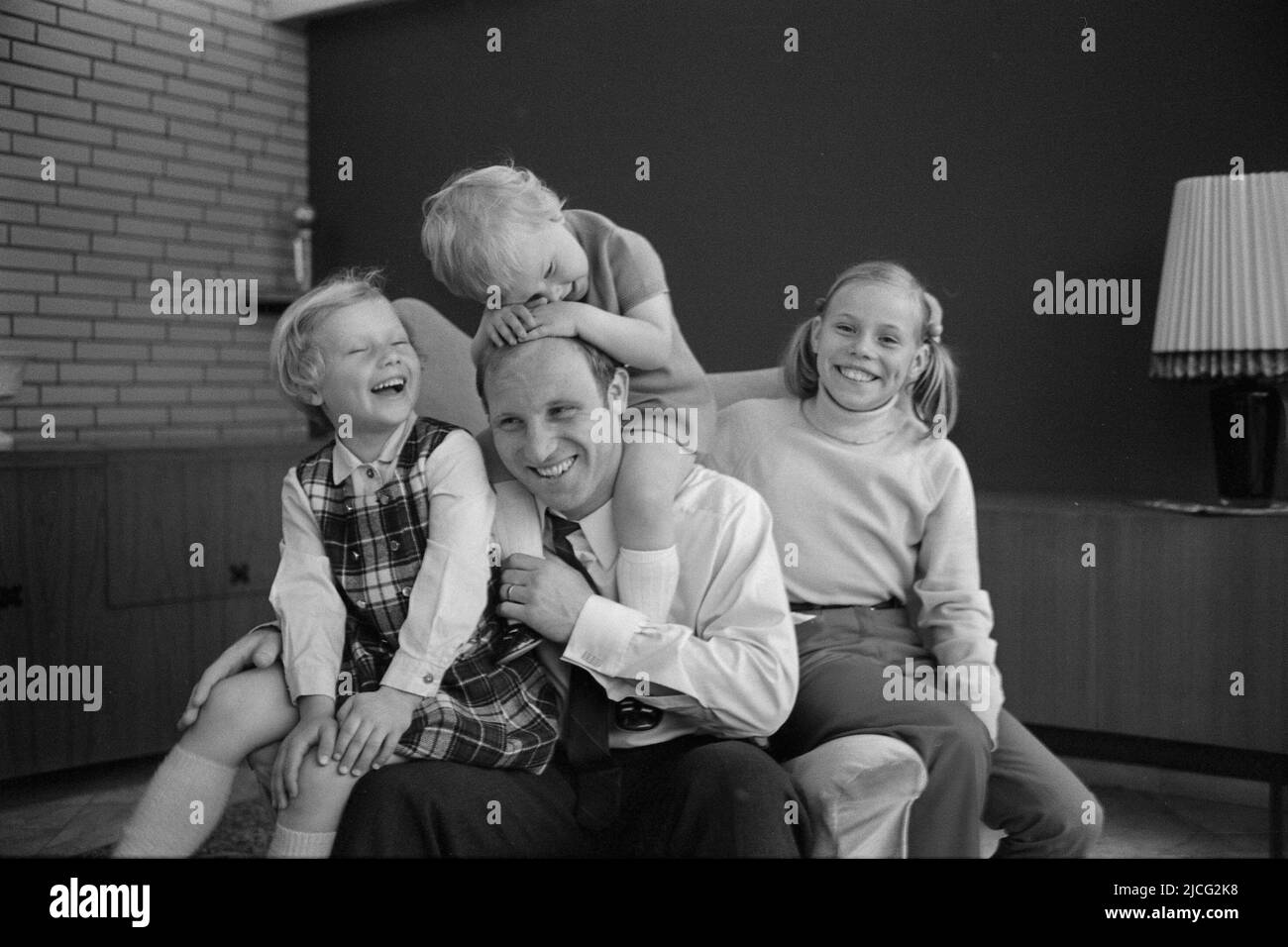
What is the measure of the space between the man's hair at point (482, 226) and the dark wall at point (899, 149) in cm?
58

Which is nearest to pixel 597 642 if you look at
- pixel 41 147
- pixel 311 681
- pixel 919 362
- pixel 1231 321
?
pixel 311 681

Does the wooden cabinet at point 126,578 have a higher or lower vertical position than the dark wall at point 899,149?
lower

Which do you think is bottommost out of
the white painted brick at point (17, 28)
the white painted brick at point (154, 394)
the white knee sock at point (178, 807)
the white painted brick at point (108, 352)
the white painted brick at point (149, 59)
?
the white knee sock at point (178, 807)

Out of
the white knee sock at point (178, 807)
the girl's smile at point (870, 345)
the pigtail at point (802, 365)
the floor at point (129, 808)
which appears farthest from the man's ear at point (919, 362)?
the white knee sock at point (178, 807)

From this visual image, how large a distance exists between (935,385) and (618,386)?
1.40ft

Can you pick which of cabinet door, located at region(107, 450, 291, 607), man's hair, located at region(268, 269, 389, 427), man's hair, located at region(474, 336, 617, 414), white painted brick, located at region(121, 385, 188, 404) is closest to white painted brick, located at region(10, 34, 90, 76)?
white painted brick, located at region(121, 385, 188, 404)

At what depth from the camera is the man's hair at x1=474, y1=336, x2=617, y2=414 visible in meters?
1.31

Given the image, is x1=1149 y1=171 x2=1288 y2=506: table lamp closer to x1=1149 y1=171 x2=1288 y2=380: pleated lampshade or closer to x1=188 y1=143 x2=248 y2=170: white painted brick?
x1=1149 y1=171 x2=1288 y2=380: pleated lampshade

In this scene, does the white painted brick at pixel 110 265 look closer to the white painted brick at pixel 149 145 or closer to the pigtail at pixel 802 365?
the white painted brick at pixel 149 145

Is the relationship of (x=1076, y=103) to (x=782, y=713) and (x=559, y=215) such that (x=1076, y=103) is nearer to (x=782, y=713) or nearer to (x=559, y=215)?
(x=559, y=215)

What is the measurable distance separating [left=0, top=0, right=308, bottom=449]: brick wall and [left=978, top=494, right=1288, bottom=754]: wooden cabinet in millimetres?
1537

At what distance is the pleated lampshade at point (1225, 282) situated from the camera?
1830 millimetres

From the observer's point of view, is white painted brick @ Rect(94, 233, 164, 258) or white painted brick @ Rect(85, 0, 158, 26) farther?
white painted brick @ Rect(94, 233, 164, 258)

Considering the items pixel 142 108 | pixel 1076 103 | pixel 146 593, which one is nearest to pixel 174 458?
pixel 146 593
